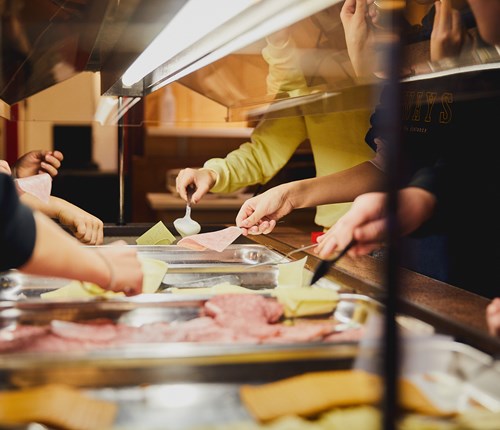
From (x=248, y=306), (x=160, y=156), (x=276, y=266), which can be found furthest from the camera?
(x=160, y=156)

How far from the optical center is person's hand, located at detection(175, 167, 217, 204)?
248 centimetres

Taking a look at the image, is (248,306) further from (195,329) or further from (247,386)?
(247,386)

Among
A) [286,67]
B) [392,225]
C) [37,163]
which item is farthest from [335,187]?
[392,225]

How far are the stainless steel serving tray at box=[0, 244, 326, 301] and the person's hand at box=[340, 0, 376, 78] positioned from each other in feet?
1.97

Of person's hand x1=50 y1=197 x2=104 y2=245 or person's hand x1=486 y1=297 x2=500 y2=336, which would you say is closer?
person's hand x1=486 y1=297 x2=500 y2=336

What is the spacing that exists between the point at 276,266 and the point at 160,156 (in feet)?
16.4

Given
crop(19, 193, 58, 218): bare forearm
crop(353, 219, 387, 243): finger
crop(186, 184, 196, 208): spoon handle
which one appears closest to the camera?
crop(353, 219, 387, 243): finger

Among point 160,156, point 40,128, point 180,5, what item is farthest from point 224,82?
point 40,128

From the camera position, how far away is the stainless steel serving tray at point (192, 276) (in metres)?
1.68

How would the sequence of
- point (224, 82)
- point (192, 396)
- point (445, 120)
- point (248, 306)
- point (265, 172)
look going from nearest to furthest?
point (192, 396)
point (248, 306)
point (445, 120)
point (224, 82)
point (265, 172)

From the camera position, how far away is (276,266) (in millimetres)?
1792

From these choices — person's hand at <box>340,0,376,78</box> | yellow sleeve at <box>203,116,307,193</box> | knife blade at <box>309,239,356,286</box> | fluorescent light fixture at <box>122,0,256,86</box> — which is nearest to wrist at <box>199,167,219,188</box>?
yellow sleeve at <box>203,116,307,193</box>

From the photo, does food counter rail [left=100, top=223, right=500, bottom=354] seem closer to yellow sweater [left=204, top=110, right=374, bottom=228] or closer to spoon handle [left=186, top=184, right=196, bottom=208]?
spoon handle [left=186, top=184, right=196, bottom=208]

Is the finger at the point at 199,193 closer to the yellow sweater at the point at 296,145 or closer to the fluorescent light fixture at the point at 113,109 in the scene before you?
the yellow sweater at the point at 296,145
